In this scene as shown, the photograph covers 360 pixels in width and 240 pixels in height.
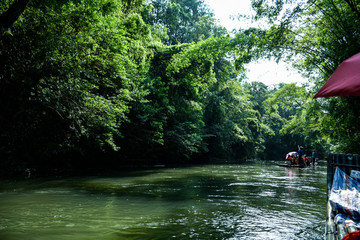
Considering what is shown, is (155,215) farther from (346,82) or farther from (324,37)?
(324,37)

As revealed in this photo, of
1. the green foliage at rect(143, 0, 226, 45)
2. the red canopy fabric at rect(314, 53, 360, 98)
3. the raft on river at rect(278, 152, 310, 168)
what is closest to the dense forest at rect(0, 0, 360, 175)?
Result: the raft on river at rect(278, 152, 310, 168)

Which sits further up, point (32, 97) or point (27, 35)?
point (27, 35)

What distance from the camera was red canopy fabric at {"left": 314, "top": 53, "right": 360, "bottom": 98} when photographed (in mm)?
2494

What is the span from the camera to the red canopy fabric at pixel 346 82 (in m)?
2.49

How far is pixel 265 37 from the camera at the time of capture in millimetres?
11188

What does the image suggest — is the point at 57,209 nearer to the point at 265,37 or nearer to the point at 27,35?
the point at 27,35

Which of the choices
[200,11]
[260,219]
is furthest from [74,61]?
[200,11]

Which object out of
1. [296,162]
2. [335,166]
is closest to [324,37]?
[335,166]

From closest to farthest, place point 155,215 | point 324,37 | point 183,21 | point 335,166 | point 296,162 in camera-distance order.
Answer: point 335,166 < point 155,215 < point 324,37 < point 296,162 < point 183,21

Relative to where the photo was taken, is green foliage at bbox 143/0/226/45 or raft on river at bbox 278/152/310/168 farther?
green foliage at bbox 143/0/226/45

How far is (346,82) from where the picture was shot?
102 inches

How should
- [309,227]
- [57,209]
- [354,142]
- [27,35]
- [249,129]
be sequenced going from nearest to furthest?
1. [309,227]
2. [57,209]
3. [27,35]
4. [354,142]
5. [249,129]

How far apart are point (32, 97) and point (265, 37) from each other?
9.41 metres

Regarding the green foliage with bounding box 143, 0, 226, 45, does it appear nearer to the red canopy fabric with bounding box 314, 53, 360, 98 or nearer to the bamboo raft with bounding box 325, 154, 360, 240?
the bamboo raft with bounding box 325, 154, 360, 240
